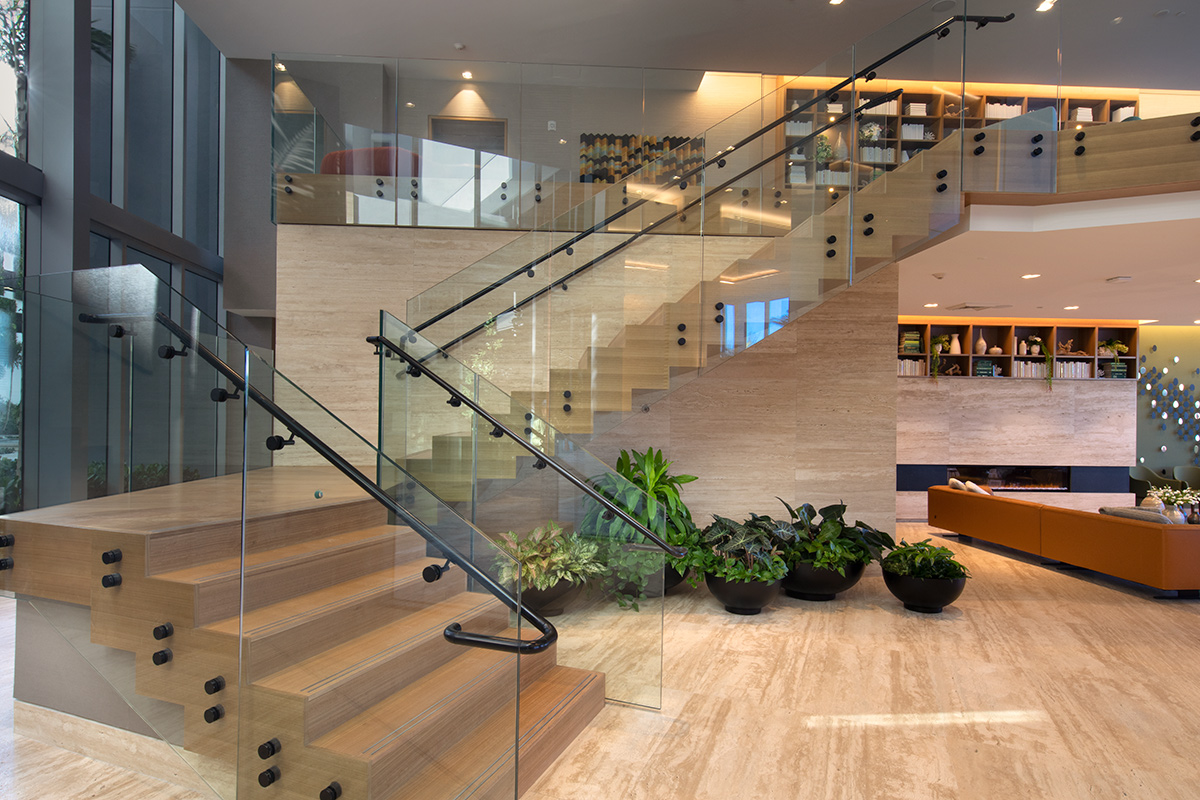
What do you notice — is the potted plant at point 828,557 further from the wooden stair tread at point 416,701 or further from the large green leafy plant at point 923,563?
the wooden stair tread at point 416,701

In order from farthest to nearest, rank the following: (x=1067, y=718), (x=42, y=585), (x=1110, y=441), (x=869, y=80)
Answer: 1. (x=1110, y=441)
2. (x=869, y=80)
3. (x=1067, y=718)
4. (x=42, y=585)

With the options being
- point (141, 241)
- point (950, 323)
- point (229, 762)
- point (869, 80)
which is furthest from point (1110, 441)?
point (141, 241)

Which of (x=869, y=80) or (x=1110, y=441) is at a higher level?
(x=869, y=80)

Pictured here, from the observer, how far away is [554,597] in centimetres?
373

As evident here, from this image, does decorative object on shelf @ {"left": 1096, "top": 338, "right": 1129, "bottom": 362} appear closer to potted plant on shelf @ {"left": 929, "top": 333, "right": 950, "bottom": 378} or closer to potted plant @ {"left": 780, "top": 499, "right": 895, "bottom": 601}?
potted plant on shelf @ {"left": 929, "top": 333, "right": 950, "bottom": 378}

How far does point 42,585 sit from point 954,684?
471 centimetres

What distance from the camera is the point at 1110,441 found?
965 cm

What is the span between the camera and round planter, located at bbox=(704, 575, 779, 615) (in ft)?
16.6

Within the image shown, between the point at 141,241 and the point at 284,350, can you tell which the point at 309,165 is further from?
the point at 141,241

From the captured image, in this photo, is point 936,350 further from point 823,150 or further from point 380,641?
point 380,641

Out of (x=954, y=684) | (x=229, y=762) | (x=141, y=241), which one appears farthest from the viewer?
(x=141, y=241)

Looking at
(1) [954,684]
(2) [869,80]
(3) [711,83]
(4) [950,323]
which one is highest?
(3) [711,83]

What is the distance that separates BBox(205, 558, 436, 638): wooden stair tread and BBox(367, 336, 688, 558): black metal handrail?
154 centimetres

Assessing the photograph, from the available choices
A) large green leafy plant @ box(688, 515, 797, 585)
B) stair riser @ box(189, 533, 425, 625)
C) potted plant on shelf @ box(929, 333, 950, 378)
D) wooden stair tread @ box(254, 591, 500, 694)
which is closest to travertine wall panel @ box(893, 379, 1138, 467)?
potted plant on shelf @ box(929, 333, 950, 378)
